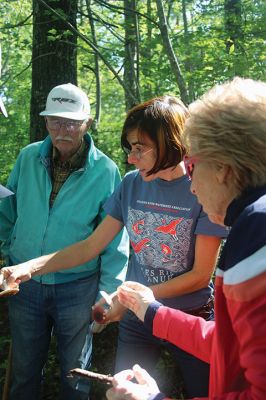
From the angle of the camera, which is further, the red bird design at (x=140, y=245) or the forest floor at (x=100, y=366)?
the forest floor at (x=100, y=366)

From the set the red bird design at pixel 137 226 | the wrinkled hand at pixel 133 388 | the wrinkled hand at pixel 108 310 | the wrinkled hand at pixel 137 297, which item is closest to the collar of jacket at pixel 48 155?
the red bird design at pixel 137 226

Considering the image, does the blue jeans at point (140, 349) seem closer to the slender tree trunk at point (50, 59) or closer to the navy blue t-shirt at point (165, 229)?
the navy blue t-shirt at point (165, 229)

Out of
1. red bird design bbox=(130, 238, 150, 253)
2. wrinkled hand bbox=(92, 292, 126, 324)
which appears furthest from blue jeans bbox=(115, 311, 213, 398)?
red bird design bbox=(130, 238, 150, 253)

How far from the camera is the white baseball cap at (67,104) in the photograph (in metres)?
2.95

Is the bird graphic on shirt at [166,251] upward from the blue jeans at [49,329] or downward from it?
upward

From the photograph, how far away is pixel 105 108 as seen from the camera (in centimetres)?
1777

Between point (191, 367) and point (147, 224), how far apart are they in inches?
31.1

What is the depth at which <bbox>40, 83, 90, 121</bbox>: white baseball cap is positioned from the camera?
2947 mm

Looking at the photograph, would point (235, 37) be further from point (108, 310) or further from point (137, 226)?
point (108, 310)

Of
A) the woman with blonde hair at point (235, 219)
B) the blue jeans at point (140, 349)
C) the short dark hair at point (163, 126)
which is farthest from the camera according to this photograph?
the blue jeans at point (140, 349)

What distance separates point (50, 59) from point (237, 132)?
367 cm

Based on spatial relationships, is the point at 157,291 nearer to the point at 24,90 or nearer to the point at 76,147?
the point at 76,147

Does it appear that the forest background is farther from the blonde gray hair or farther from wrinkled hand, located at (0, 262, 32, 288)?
the blonde gray hair

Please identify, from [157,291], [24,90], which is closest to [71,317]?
[157,291]
